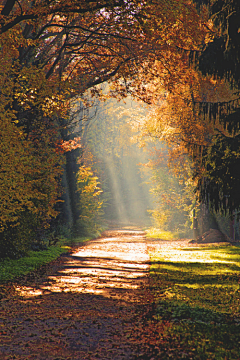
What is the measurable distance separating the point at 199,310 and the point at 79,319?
7.35 ft

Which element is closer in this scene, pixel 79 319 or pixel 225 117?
pixel 79 319

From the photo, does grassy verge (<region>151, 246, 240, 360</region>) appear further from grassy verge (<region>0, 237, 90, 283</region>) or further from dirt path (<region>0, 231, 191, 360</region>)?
grassy verge (<region>0, 237, 90, 283</region>)

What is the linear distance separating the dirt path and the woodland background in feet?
9.77

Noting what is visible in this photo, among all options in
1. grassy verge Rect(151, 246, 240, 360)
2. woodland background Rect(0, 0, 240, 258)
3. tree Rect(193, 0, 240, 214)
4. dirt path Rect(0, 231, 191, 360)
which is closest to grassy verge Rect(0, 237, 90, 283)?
woodland background Rect(0, 0, 240, 258)

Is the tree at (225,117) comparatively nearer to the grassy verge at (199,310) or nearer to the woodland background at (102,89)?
the woodland background at (102,89)

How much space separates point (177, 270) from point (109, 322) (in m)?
6.15

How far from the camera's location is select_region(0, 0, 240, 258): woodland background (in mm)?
10445

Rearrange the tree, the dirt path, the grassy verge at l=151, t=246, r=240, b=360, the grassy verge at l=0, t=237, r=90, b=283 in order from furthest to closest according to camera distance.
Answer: the grassy verge at l=0, t=237, r=90, b=283 < the tree < the dirt path < the grassy verge at l=151, t=246, r=240, b=360

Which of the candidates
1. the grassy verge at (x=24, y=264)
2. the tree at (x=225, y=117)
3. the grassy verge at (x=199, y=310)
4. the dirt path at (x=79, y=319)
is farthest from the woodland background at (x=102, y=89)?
the dirt path at (x=79, y=319)

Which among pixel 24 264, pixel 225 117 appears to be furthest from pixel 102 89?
pixel 24 264

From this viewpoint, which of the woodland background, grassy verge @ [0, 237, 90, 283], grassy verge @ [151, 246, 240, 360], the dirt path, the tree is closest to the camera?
grassy verge @ [151, 246, 240, 360]

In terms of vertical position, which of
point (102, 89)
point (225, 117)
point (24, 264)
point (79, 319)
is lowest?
point (79, 319)

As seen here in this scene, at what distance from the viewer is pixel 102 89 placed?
717 inches

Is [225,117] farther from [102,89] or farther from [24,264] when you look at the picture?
[24,264]
